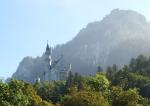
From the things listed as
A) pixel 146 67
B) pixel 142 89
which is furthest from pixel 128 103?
pixel 146 67

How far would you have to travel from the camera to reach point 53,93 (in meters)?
94.4

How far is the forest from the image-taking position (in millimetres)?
43037

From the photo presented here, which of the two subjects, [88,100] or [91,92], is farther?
[91,92]

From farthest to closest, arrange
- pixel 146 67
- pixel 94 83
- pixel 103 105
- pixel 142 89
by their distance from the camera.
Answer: pixel 146 67 < pixel 142 89 < pixel 94 83 < pixel 103 105

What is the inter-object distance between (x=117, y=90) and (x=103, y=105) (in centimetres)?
631

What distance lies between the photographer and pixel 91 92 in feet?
189

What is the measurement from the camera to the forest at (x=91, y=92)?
4304cm

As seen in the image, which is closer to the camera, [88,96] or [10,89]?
[10,89]

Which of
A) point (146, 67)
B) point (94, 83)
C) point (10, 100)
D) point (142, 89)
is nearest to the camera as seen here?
point (10, 100)

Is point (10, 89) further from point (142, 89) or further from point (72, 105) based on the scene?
point (142, 89)

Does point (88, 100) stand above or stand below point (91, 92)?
below

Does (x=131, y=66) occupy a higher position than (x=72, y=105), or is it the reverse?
(x=131, y=66)

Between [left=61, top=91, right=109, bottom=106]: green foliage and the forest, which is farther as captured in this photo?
[left=61, top=91, right=109, bottom=106]: green foliage

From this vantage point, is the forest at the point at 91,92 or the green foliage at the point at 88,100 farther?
the green foliage at the point at 88,100
